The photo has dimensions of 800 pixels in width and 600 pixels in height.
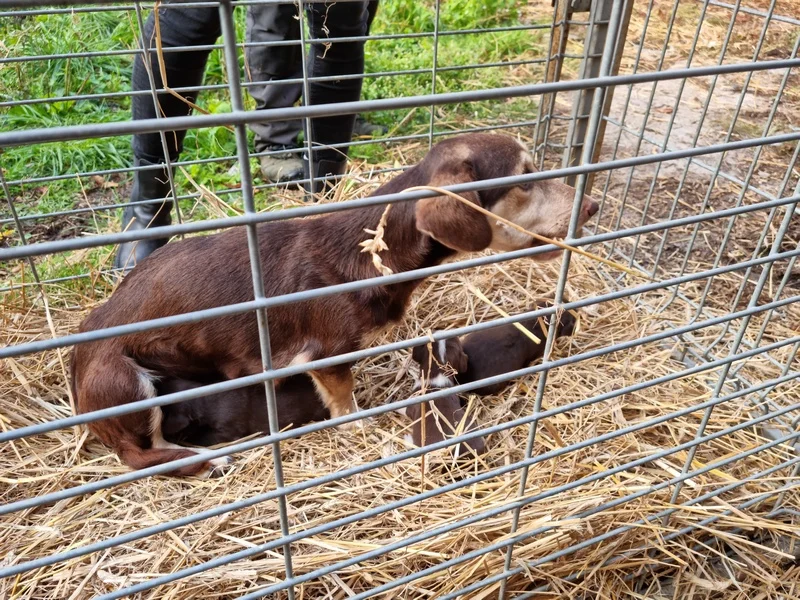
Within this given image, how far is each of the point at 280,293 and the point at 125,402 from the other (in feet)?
2.24

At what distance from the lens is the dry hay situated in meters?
1.96

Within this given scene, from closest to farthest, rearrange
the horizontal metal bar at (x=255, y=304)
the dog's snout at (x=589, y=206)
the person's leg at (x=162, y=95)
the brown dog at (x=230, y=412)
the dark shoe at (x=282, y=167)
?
the horizontal metal bar at (x=255, y=304) < the brown dog at (x=230, y=412) < the dog's snout at (x=589, y=206) < the person's leg at (x=162, y=95) < the dark shoe at (x=282, y=167)

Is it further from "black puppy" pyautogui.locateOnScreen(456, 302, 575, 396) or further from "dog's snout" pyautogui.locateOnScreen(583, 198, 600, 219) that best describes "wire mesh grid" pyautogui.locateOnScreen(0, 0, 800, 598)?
"dog's snout" pyautogui.locateOnScreen(583, 198, 600, 219)

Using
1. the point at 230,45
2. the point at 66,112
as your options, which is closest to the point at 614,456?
the point at 230,45

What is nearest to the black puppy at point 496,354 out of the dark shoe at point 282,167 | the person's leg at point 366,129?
the dark shoe at point 282,167

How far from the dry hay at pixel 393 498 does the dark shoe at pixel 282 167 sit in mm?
1879

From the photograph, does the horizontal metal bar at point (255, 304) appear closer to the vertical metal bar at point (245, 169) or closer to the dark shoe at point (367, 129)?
the vertical metal bar at point (245, 169)

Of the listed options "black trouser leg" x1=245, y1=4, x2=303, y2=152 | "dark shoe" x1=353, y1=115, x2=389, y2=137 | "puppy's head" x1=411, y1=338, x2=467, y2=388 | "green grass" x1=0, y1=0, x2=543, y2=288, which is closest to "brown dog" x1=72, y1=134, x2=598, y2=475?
"puppy's head" x1=411, y1=338, x2=467, y2=388

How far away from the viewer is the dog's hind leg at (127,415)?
2.33 metres

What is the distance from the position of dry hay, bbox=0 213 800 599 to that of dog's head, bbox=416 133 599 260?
0.69 m

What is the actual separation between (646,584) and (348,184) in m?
2.49

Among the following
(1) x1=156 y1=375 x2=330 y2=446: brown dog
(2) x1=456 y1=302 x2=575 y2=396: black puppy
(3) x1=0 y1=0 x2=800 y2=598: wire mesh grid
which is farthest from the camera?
(2) x1=456 y1=302 x2=575 y2=396: black puppy

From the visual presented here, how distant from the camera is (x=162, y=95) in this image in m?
3.16

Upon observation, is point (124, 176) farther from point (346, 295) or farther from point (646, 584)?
point (646, 584)
